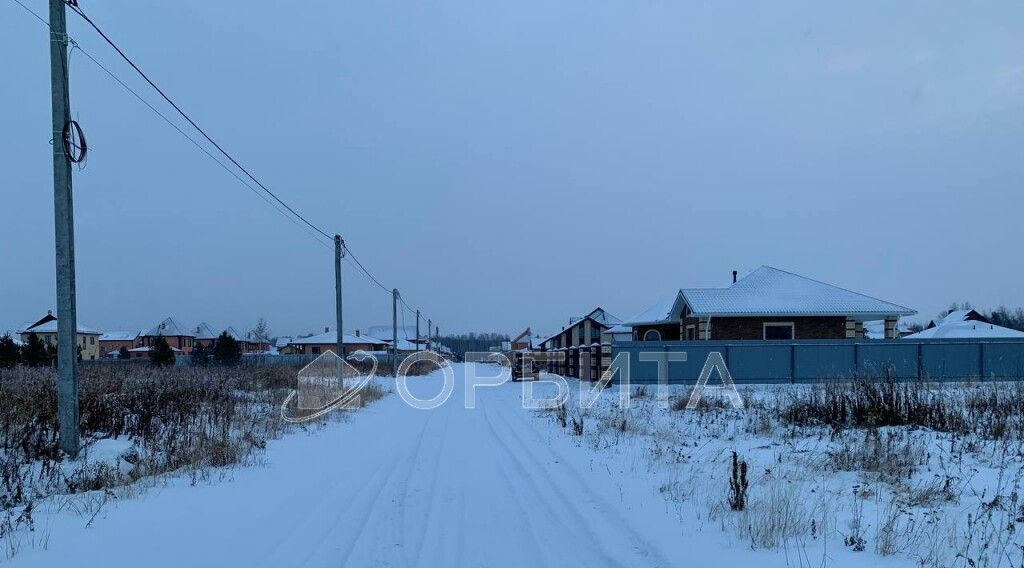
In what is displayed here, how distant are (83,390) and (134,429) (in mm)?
2032

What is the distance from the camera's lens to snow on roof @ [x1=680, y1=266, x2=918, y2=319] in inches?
1084

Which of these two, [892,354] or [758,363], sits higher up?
[892,354]

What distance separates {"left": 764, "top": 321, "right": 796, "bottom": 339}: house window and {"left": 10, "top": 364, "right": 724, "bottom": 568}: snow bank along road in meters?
20.3

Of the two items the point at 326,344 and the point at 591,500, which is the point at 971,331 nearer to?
the point at 591,500

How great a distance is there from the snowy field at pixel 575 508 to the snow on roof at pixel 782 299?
17.5m

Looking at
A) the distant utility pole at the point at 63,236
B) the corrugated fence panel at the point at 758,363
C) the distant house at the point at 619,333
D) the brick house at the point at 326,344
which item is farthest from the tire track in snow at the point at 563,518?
the brick house at the point at 326,344

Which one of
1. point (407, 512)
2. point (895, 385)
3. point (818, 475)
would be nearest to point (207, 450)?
point (407, 512)

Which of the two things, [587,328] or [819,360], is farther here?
[587,328]

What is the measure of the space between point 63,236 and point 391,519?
613 centimetres

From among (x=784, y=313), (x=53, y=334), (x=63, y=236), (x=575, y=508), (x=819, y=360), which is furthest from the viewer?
(x=53, y=334)

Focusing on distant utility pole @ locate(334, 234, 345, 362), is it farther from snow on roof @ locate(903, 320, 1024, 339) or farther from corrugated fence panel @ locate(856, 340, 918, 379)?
snow on roof @ locate(903, 320, 1024, 339)

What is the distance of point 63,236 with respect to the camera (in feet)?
28.6

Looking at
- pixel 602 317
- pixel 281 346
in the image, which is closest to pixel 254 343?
pixel 281 346

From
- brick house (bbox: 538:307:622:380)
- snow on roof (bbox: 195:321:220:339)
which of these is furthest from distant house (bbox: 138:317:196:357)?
brick house (bbox: 538:307:622:380)
